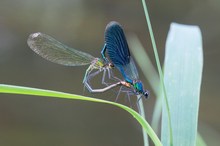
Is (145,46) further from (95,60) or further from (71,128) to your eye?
(95,60)

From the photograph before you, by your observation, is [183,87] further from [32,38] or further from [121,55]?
[32,38]

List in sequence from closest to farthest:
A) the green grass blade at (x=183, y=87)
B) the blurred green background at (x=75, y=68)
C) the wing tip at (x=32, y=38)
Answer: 1. the green grass blade at (x=183, y=87)
2. the wing tip at (x=32, y=38)
3. the blurred green background at (x=75, y=68)

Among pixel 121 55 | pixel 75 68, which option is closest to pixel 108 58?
pixel 121 55

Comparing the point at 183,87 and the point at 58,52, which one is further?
the point at 58,52

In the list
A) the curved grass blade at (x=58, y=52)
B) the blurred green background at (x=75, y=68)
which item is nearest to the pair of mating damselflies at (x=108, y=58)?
the curved grass blade at (x=58, y=52)

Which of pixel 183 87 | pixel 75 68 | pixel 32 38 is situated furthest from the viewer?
pixel 75 68

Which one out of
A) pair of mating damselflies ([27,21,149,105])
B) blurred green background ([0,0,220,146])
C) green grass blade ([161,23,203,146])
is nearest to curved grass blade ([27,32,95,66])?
pair of mating damselflies ([27,21,149,105])

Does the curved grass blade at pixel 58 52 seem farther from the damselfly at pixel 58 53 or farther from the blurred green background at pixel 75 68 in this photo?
the blurred green background at pixel 75 68

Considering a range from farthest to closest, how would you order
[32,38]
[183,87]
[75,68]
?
1. [75,68]
2. [32,38]
3. [183,87]
